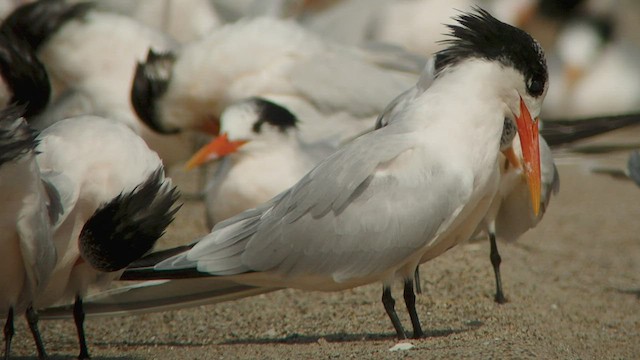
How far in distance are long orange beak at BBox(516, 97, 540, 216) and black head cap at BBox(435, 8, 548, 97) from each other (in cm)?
9

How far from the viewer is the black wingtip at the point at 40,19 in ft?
24.0

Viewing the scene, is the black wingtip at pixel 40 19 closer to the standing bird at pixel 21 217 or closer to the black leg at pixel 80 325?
the black leg at pixel 80 325

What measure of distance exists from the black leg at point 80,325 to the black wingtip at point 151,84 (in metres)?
2.88

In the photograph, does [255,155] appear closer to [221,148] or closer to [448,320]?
[221,148]

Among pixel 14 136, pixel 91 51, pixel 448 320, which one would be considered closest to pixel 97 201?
pixel 14 136

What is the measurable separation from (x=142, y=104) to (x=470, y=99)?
3.28 meters

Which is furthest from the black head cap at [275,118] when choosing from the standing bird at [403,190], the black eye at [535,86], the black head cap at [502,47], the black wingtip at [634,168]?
the black eye at [535,86]

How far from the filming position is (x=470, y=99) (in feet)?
13.3

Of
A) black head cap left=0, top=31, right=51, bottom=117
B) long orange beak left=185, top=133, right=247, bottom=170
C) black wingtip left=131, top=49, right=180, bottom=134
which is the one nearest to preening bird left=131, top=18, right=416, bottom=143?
black wingtip left=131, top=49, right=180, bottom=134

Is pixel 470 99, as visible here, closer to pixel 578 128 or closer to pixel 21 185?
pixel 21 185

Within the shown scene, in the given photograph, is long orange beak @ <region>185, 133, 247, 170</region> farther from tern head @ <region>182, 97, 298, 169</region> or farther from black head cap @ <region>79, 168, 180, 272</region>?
black head cap @ <region>79, 168, 180, 272</region>

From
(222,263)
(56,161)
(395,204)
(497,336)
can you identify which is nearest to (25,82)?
(56,161)

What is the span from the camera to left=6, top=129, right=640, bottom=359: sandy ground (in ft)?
13.1

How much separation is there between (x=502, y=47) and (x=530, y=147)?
36 cm
